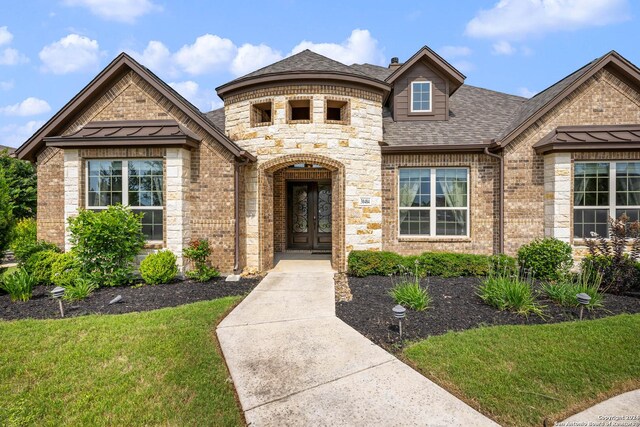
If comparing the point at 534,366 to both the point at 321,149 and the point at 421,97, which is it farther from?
the point at 421,97

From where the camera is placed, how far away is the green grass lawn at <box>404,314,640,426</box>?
322 centimetres

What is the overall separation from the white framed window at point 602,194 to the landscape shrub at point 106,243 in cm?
1199

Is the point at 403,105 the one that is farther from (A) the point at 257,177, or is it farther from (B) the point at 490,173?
(A) the point at 257,177

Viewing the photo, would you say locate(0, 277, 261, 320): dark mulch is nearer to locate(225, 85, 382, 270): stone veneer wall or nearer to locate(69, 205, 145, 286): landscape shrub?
locate(69, 205, 145, 286): landscape shrub

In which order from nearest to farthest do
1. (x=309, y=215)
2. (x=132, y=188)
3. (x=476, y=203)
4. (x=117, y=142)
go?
(x=117, y=142)
(x=132, y=188)
(x=476, y=203)
(x=309, y=215)

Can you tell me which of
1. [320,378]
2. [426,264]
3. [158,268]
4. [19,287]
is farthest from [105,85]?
[426,264]

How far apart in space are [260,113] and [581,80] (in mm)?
9461

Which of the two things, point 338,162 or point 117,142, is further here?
point 338,162

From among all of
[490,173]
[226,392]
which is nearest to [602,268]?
[490,173]

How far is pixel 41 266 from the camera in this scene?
8.08m

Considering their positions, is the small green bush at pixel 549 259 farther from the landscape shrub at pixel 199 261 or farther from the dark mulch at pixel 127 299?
the landscape shrub at pixel 199 261

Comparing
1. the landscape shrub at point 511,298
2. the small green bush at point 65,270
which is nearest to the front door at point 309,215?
the small green bush at point 65,270

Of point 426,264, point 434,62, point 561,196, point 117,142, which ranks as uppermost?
point 434,62

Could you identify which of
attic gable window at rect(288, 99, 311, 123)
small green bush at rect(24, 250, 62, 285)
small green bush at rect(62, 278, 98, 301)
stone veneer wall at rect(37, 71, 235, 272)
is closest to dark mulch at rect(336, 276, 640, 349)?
stone veneer wall at rect(37, 71, 235, 272)
